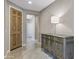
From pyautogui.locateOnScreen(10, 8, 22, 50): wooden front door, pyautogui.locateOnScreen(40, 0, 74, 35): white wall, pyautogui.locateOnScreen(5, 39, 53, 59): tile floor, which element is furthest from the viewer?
pyautogui.locateOnScreen(10, 8, 22, 50): wooden front door

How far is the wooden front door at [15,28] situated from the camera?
552 cm

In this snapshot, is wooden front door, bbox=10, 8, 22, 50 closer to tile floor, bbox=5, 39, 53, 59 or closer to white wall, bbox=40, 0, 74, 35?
tile floor, bbox=5, 39, 53, 59

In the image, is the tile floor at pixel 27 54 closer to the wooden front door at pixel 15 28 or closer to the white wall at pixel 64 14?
the wooden front door at pixel 15 28

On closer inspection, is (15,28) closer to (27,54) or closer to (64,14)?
(27,54)

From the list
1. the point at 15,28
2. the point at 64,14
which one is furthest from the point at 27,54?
the point at 64,14

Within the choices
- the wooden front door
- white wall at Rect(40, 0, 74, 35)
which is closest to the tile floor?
the wooden front door

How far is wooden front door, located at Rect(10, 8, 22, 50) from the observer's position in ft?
18.1

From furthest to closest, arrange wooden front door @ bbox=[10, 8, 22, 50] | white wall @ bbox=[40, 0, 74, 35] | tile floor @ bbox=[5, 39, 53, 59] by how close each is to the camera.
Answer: wooden front door @ bbox=[10, 8, 22, 50] < tile floor @ bbox=[5, 39, 53, 59] < white wall @ bbox=[40, 0, 74, 35]

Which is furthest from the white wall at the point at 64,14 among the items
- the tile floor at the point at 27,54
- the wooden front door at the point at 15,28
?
the wooden front door at the point at 15,28

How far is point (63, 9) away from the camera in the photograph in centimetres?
471

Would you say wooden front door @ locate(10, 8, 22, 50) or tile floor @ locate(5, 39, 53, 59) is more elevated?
wooden front door @ locate(10, 8, 22, 50)
